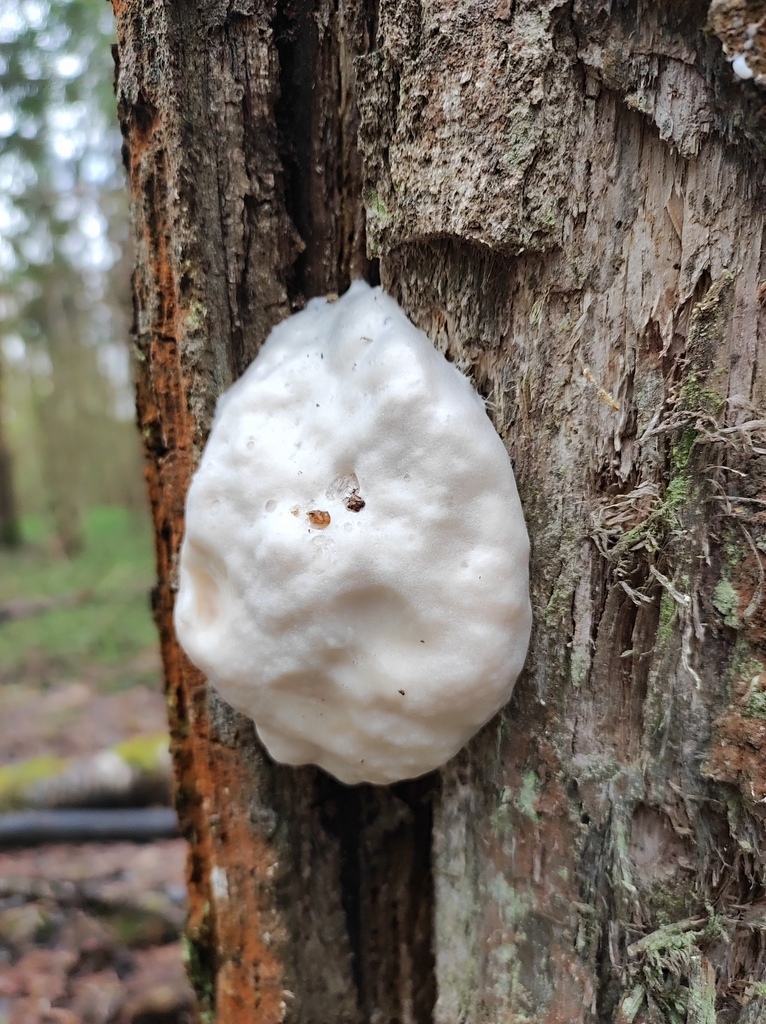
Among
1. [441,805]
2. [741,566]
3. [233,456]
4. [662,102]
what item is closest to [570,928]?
[441,805]

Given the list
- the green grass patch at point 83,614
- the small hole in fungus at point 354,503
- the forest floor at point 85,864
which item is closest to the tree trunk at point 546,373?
the small hole in fungus at point 354,503

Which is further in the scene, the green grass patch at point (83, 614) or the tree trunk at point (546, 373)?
the green grass patch at point (83, 614)

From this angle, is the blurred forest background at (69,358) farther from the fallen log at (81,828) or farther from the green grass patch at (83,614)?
the fallen log at (81,828)

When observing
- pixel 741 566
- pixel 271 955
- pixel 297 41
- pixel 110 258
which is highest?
pixel 110 258

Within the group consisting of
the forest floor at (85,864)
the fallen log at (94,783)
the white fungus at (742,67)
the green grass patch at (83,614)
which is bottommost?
the green grass patch at (83,614)

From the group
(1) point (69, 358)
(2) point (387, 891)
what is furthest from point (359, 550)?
(1) point (69, 358)

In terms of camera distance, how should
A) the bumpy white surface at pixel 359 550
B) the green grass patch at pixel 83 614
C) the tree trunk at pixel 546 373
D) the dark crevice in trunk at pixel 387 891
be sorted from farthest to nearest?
the green grass patch at pixel 83 614 → the dark crevice in trunk at pixel 387 891 → the bumpy white surface at pixel 359 550 → the tree trunk at pixel 546 373

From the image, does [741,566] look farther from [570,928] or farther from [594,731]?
[570,928]
